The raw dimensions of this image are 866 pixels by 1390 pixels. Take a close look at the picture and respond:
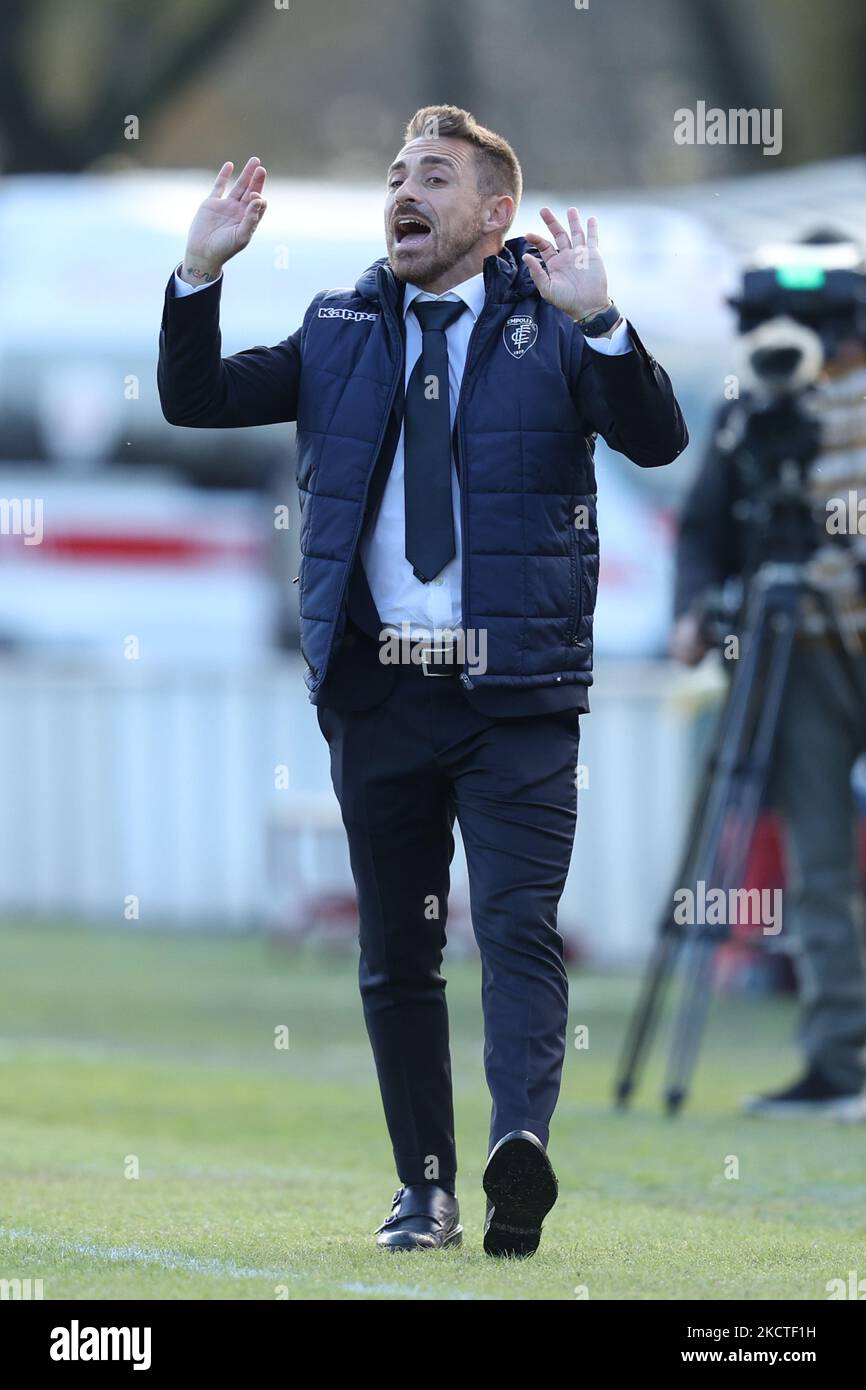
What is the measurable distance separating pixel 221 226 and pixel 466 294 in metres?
0.47

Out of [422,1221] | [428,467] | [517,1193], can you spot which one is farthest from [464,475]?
[422,1221]

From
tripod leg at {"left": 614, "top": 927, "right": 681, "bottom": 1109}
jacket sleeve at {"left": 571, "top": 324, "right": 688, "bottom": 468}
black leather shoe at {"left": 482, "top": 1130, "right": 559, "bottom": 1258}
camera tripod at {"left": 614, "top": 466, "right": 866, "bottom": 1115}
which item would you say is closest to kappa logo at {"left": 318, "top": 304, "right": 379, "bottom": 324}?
jacket sleeve at {"left": 571, "top": 324, "right": 688, "bottom": 468}

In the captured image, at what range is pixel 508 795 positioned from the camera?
4.66 m

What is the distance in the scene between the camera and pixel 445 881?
16.0 feet

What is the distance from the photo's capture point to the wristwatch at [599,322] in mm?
4492

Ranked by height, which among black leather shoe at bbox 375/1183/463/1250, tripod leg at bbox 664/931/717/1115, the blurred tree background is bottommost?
black leather shoe at bbox 375/1183/463/1250

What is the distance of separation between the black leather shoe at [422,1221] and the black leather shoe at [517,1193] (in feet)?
0.50

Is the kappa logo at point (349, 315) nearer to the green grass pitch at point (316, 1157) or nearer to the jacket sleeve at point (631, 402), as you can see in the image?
the jacket sleeve at point (631, 402)

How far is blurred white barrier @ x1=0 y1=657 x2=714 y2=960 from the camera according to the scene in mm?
12242

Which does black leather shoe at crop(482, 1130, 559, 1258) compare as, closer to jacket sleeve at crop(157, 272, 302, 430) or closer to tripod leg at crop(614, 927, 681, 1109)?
jacket sleeve at crop(157, 272, 302, 430)

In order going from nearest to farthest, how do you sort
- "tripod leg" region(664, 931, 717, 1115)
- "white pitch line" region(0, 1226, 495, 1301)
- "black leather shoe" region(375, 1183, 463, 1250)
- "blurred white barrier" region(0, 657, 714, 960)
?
"white pitch line" region(0, 1226, 495, 1301) → "black leather shoe" region(375, 1183, 463, 1250) → "tripod leg" region(664, 931, 717, 1115) → "blurred white barrier" region(0, 657, 714, 960)

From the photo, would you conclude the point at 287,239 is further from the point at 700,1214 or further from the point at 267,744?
the point at 700,1214

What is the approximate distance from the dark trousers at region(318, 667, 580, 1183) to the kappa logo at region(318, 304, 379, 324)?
673 mm
